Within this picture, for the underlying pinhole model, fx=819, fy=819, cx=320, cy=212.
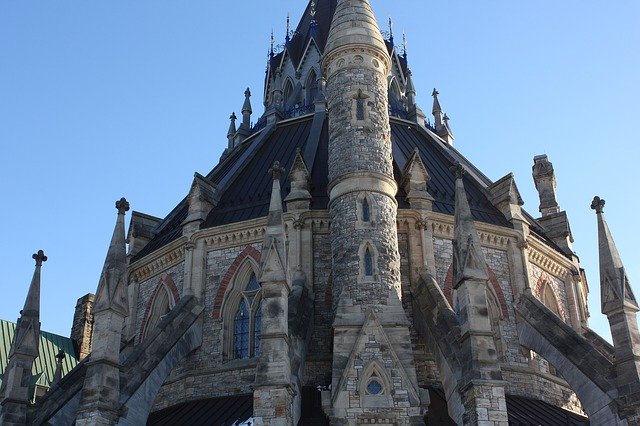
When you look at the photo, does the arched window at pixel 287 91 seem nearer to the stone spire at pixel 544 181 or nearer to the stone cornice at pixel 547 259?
the stone spire at pixel 544 181

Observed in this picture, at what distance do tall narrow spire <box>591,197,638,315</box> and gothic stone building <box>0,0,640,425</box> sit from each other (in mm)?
51

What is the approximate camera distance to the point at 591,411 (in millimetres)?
20016

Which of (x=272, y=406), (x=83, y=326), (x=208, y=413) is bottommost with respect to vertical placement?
(x=272, y=406)

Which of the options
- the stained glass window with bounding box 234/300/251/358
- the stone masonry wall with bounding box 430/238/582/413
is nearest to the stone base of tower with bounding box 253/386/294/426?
the stained glass window with bounding box 234/300/251/358

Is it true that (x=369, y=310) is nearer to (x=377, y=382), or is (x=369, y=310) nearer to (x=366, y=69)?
(x=377, y=382)

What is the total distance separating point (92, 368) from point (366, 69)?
11.4 meters

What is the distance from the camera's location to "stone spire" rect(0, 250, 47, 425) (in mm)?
22203

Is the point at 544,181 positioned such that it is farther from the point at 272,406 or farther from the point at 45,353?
the point at 45,353

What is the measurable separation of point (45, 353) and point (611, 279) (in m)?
25.4

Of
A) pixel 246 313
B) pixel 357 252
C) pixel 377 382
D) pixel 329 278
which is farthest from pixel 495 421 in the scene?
pixel 246 313

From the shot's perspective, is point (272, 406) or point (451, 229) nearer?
point (272, 406)

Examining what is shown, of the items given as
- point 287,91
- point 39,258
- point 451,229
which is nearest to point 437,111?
point 287,91

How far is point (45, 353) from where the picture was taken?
36.2 m

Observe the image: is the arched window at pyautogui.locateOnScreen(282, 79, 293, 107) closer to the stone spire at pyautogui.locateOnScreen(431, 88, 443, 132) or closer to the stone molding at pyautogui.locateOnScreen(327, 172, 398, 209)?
the stone spire at pyautogui.locateOnScreen(431, 88, 443, 132)
